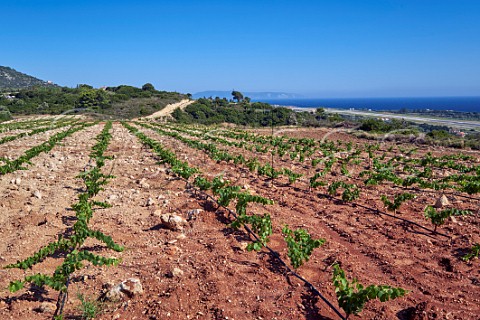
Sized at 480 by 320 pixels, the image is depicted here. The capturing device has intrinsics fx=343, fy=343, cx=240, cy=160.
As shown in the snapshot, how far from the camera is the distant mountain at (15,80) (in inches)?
4114

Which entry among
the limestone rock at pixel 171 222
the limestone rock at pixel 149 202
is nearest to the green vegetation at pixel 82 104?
the limestone rock at pixel 149 202

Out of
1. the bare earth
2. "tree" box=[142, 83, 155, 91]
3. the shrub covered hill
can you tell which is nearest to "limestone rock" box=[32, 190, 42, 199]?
the bare earth

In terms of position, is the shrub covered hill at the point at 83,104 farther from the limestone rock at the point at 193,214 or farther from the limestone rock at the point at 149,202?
the limestone rock at the point at 193,214

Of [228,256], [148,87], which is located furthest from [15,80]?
[228,256]

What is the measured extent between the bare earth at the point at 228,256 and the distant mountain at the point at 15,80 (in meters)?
114

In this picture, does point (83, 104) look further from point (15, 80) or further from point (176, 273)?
point (15, 80)

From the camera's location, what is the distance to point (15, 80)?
362 ft

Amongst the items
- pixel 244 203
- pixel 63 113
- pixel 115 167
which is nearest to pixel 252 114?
pixel 63 113

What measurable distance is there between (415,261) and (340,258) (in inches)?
45.6

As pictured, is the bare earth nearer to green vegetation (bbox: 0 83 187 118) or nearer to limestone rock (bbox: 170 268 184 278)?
limestone rock (bbox: 170 268 184 278)

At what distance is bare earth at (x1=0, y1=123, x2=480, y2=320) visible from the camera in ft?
12.9

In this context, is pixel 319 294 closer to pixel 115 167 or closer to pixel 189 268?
pixel 189 268

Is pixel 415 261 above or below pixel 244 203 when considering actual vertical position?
below

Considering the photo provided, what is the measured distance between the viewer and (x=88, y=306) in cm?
375
